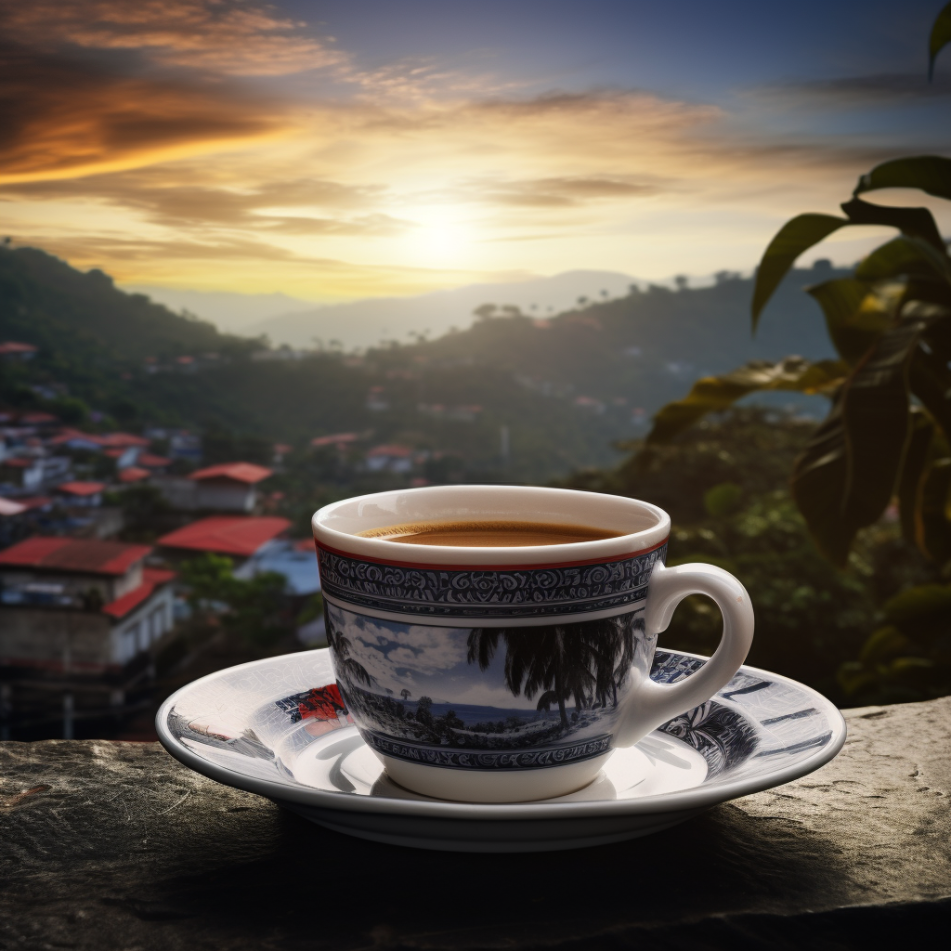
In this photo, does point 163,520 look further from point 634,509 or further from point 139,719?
point 634,509

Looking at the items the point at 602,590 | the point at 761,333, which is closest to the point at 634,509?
the point at 602,590

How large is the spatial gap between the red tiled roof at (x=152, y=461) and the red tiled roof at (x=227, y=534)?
18cm

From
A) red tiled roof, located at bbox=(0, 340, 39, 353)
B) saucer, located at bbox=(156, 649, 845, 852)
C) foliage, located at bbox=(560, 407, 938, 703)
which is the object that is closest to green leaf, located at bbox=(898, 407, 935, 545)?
foliage, located at bbox=(560, 407, 938, 703)

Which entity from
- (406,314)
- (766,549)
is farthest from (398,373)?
(766,549)

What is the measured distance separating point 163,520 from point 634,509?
1999 mm

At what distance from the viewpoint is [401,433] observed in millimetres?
2740

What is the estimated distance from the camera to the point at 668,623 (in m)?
0.59

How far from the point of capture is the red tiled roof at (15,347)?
236 centimetres

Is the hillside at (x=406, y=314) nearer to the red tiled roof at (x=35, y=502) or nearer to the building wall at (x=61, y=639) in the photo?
the red tiled roof at (x=35, y=502)

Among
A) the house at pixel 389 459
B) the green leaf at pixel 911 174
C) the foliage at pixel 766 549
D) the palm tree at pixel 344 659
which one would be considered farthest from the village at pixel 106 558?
the palm tree at pixel 344 659

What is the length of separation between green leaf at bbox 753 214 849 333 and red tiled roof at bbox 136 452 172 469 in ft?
5.47

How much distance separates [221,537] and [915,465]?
5.52ft

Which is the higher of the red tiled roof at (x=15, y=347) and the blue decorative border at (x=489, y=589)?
the red tiled roof at (x=15, y=347)

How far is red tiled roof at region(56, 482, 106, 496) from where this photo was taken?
7.43 ft
